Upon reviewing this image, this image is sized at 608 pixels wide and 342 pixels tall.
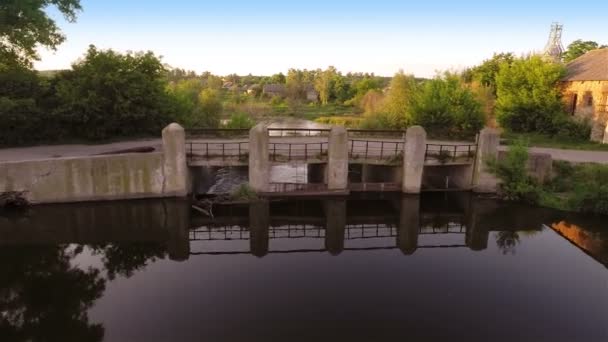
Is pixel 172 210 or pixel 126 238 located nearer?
pixel 126 238

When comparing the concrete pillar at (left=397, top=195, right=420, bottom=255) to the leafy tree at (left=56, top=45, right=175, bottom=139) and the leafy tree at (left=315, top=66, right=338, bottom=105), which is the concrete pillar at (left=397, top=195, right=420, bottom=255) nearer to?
the leafy tree at (left=56, top=45, right=175, bottom=139)

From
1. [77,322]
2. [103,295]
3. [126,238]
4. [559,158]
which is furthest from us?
[559,158]

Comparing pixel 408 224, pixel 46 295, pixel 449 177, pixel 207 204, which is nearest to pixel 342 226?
pixel 408 224

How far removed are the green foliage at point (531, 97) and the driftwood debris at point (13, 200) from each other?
28.9 m

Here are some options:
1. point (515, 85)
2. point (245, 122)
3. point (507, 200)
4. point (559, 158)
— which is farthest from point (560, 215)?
point (245, 122)

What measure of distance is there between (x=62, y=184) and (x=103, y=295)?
8.26 m

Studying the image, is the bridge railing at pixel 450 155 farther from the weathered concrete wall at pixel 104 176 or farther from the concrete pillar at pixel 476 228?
the weathered concrete wall at pixel 104 176

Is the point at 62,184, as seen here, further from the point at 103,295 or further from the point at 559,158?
the point at 559,158

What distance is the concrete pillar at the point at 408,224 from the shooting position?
14055mm

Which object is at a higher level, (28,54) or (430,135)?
(28,54)

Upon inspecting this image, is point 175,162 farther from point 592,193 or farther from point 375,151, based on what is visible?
point 592,193

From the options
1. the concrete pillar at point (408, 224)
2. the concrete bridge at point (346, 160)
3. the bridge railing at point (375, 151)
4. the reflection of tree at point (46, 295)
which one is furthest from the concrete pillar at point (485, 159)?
the reflection of tree at point (46, 295)

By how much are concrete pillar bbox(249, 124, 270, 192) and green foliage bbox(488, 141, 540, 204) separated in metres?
10.0

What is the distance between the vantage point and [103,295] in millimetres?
10492
